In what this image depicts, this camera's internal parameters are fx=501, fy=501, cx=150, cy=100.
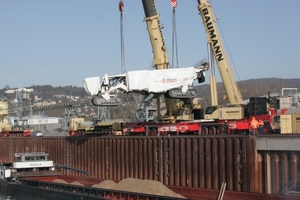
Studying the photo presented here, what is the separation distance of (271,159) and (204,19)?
18422 millimetres

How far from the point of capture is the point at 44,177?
44.0 metres

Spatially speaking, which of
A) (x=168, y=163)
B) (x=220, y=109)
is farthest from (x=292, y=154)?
(x=220, y=109)

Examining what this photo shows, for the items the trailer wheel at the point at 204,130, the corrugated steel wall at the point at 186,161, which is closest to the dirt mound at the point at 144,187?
the corrugated steel wall at the point at 186,161

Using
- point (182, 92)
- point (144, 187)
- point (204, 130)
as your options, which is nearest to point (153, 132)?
point (182, 92)

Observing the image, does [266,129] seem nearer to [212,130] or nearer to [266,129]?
[266,129]

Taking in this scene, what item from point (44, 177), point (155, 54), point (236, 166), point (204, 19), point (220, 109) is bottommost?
point (44, 177)

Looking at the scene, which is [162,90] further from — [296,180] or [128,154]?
[296,180]

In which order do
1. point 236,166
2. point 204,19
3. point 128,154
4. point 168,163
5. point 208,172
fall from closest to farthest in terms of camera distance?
point 236,166
point 208,172
point 168,163
point 128,154
point 204,19

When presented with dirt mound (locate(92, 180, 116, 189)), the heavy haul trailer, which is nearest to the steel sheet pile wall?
the heavy haul trailer

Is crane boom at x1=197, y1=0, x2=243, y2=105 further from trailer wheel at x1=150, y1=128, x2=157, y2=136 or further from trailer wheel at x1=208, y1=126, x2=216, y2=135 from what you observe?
trailer wheel at x1=150, y1=128, x2=157, y2=136

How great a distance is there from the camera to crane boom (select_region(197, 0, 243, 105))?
40.8 meters

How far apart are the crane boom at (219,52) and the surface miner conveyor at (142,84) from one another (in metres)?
3.27

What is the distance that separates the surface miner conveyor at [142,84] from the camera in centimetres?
3688

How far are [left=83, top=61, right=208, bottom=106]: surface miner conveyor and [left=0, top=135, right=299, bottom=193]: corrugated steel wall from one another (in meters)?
3.65
